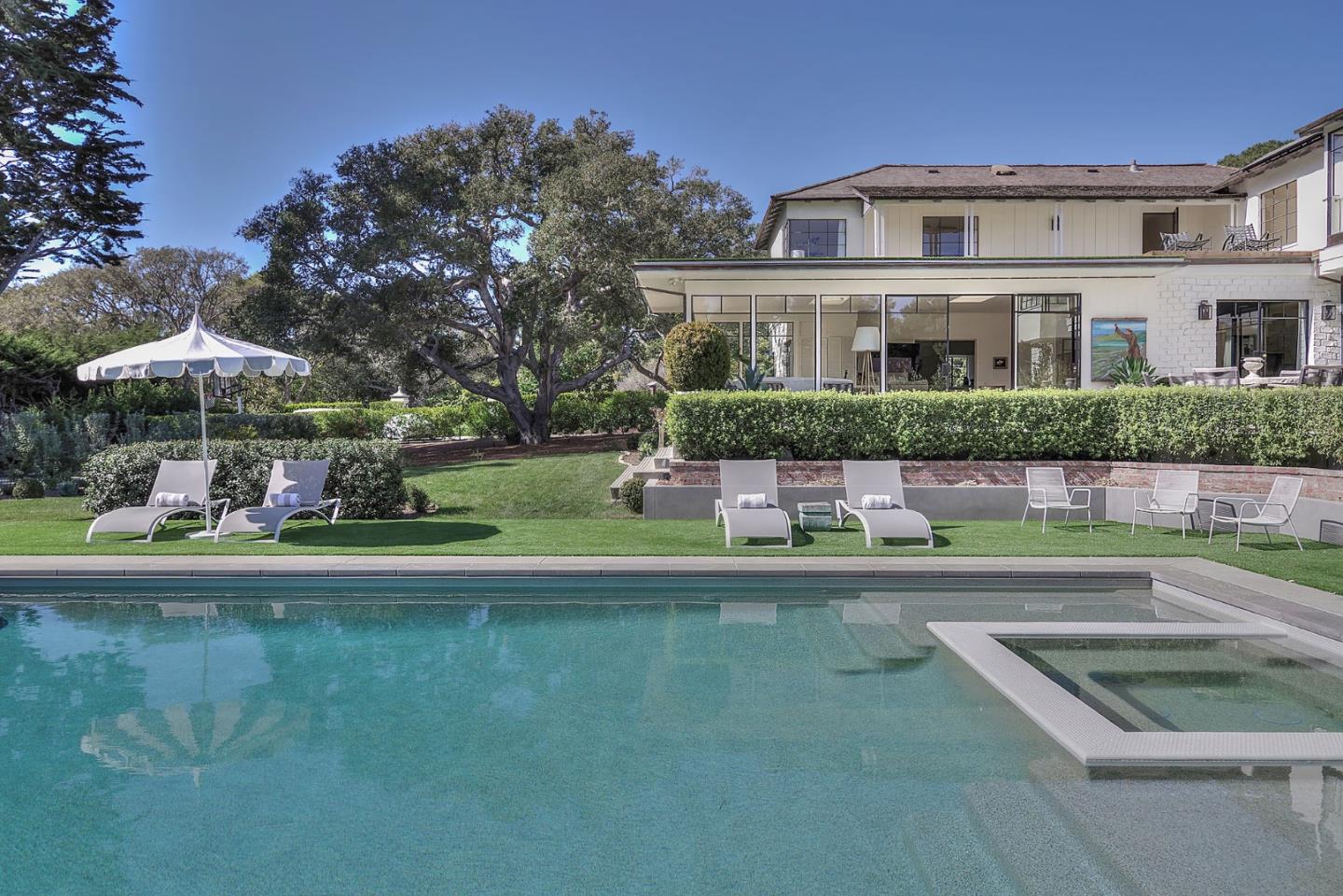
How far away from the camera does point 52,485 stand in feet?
56.4

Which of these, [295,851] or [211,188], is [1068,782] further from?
[211,188]

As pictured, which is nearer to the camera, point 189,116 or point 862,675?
point 862,675

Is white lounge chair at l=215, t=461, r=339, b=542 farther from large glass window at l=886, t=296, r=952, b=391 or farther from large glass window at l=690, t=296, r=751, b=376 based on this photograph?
large glass window at l=886, t=296, r=952, b=391

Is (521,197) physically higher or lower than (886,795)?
higher

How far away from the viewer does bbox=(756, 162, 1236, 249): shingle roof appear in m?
21.4

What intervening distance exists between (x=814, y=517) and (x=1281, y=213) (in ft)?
56.5

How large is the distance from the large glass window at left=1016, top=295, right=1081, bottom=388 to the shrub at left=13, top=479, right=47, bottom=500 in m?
20.9

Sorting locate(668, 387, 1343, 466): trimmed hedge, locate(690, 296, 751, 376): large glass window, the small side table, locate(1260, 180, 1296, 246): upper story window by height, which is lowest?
the small side table

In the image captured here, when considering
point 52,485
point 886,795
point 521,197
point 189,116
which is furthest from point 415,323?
point 886,795

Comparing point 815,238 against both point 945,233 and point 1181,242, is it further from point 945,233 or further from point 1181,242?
point 1181,242

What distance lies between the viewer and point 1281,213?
20953 millimetres

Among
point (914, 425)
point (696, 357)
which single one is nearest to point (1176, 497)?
point (914, 425)

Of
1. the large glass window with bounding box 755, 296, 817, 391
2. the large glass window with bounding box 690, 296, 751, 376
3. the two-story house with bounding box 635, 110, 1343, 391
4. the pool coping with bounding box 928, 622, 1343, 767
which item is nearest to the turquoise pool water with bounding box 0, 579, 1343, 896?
the pool coping with bounding box 928, 622, 1343, 767

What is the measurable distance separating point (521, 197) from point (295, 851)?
2217cm
